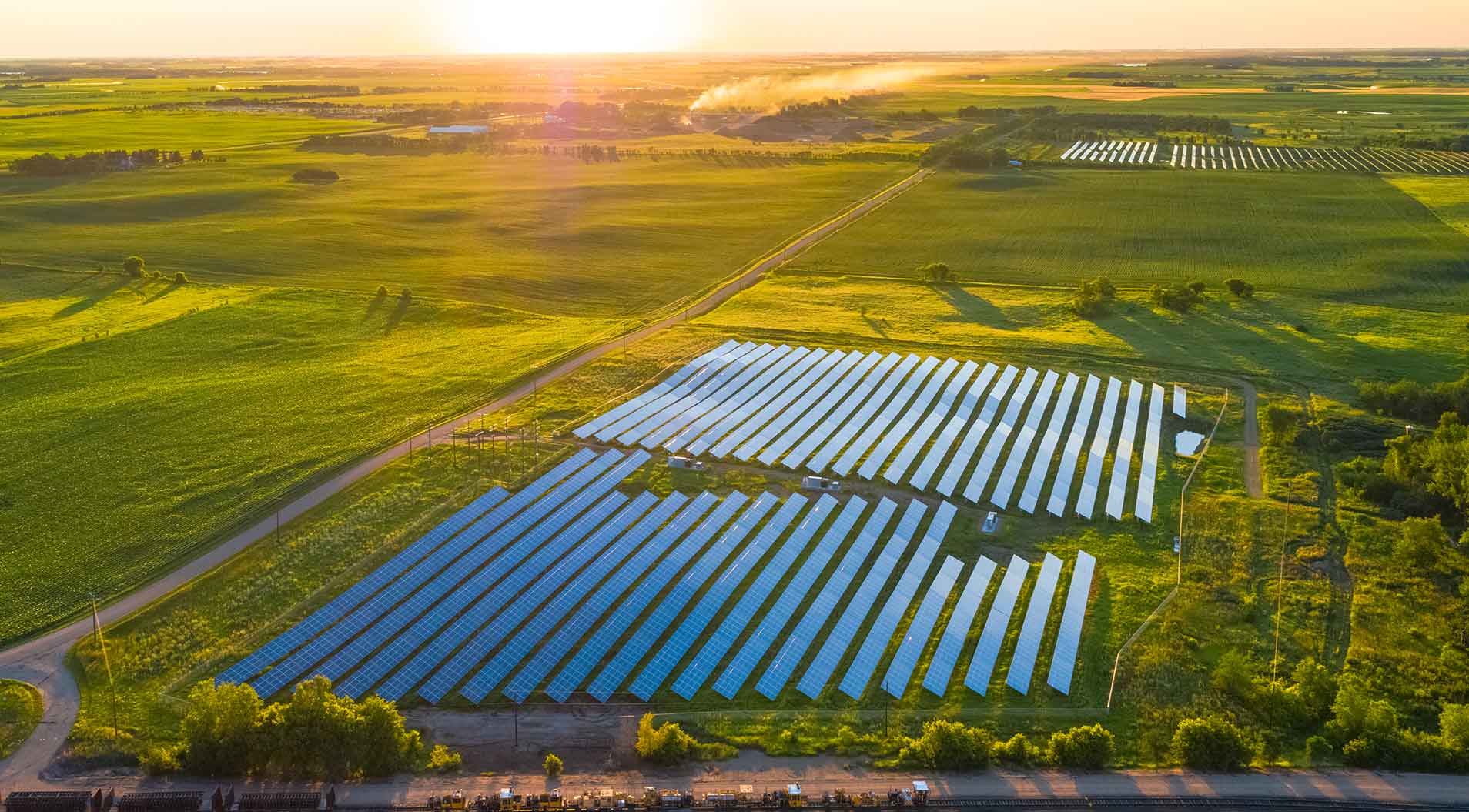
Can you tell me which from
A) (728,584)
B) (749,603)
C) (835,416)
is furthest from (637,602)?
(835,416)

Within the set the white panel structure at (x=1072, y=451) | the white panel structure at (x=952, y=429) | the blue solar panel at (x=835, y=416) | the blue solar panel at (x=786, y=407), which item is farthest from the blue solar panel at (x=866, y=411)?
the white panel structure at (x=1072, y=451)

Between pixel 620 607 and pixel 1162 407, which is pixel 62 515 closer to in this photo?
pixel 620 607

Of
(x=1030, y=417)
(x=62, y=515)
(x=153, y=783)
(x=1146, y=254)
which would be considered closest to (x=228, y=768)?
(x=153, y=783)

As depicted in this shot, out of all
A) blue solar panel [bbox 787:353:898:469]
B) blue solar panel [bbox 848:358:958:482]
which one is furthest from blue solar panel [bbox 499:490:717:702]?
blue solar panel [bbox 848:358:958:482]

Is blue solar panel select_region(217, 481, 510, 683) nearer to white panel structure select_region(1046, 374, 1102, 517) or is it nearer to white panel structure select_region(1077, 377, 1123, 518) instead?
white panel structure select_region(1046, 374, 1102, 517)

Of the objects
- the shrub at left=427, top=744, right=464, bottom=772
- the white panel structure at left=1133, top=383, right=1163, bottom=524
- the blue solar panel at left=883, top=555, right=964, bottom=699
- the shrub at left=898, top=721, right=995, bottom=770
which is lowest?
the shrub at left=427, top=744, right=464, bottom=772

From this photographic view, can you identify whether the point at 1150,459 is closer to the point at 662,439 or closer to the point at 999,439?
the point at 999,439

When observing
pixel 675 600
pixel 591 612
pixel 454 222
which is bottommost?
pixel 591 612
